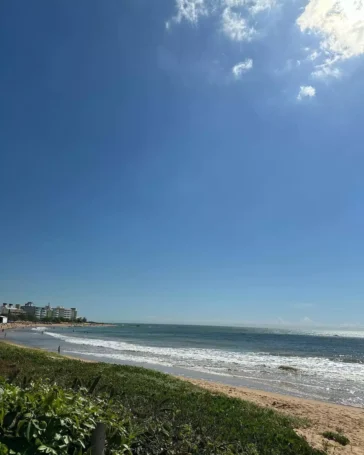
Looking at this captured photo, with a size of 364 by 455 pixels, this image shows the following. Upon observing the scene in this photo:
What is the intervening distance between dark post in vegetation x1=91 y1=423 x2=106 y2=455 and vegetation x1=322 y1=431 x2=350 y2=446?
29.0 ft

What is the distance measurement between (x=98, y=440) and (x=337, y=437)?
910cm

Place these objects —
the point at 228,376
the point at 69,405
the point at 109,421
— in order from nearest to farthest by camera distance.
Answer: the point at 69,405
the point at 109,421
the point at 228,376

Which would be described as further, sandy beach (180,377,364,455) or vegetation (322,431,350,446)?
vegetation (322,431,350,446)

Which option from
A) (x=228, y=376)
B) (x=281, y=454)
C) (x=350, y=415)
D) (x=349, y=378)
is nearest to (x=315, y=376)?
(x=349, y=378)

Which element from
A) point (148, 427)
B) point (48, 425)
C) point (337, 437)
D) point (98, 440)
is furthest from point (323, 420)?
point (48, 425)

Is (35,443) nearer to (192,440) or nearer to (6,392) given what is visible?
(6,392)

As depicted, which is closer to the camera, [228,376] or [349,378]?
[228,376]

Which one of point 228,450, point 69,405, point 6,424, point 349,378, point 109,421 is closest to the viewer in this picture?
point 6,424

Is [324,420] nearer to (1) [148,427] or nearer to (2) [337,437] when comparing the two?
(2) [337,437]

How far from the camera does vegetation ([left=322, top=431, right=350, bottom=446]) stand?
975 cm

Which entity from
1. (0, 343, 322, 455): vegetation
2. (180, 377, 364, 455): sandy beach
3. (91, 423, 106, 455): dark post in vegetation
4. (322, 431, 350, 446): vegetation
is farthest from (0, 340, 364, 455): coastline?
(91, 423, 106, 455): dark post in vegetation

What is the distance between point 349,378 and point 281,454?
25642mm

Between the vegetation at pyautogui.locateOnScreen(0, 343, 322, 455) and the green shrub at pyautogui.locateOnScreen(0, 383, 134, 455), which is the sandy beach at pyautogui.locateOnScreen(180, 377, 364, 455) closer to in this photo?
the vegetation at pyautogui.locateOnScreen(0, 343, 322, 455)

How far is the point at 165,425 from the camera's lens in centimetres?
575
